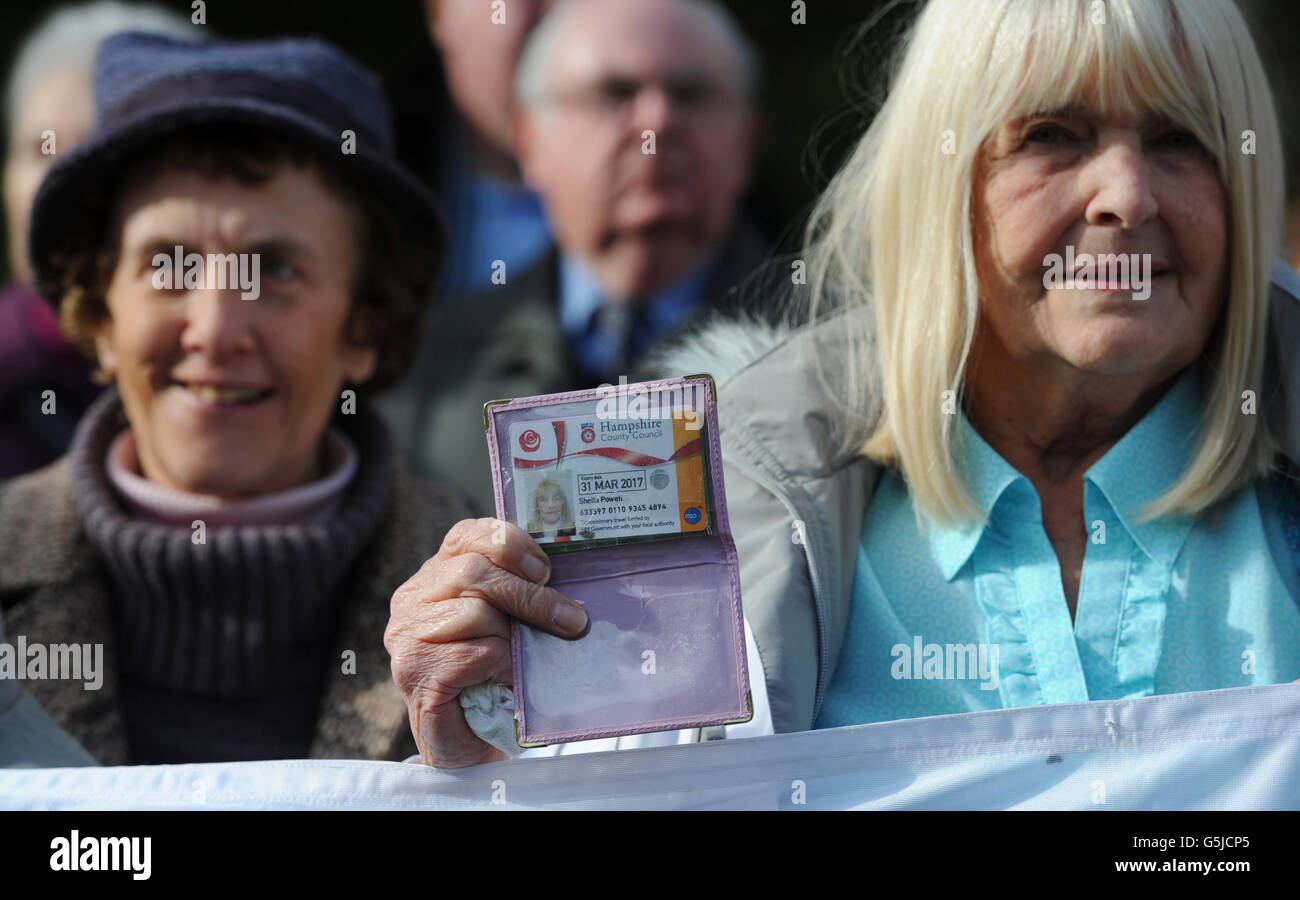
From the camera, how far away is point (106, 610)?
2.57 meters

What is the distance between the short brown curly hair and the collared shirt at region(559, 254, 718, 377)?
2.75 feet

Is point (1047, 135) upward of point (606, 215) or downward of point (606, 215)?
downward

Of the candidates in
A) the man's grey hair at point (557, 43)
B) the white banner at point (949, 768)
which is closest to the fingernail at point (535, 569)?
the white banner at point (949, 768)

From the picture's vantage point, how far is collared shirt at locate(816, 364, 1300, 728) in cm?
183

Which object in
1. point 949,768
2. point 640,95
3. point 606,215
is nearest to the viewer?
point 949,768

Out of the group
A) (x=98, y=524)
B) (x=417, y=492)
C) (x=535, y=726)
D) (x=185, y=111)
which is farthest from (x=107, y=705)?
(x=535, y=726)

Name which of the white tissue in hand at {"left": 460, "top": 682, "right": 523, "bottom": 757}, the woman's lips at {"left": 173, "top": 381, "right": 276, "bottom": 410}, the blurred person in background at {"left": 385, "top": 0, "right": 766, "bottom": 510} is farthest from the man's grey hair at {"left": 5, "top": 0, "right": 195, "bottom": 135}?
the white tissue in hand at {"left": 460, "top": 682, "right": 523, "bottom": 757}

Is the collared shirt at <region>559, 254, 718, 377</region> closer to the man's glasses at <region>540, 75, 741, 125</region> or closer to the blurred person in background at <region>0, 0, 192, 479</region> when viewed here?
the man's glasses at <region>540, 75, 741, 125</region>

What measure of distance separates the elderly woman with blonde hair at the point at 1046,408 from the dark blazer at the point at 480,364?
5.04 ft

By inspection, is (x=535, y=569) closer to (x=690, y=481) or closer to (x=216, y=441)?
(x=690, y=481)

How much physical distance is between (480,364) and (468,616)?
215cm

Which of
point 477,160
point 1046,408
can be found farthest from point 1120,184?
point 477,160

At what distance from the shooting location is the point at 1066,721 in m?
1.68

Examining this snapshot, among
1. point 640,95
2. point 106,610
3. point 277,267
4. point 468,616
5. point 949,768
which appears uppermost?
point 640,95
